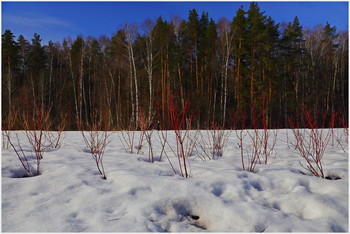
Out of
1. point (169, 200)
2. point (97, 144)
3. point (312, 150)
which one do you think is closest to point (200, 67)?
point (312, 150)

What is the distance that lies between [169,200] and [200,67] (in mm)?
14605

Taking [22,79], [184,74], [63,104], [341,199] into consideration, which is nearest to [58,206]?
[341,199]

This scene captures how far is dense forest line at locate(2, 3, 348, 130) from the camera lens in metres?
12.6

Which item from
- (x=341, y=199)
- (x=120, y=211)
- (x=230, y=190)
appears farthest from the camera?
(x=230, y=190)

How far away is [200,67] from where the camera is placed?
50.4 feet

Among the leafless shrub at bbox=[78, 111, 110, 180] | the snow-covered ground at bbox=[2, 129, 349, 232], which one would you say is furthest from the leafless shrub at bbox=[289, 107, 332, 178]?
the leafless shrub at bbox=[78, 111, 110, 180]

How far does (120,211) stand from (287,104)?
16462 mm

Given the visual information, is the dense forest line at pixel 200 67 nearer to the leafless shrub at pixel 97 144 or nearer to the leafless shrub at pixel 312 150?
the leafless shrub at pixel 97 144

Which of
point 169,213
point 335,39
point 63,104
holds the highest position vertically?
point 335,39

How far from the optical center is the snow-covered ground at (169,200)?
4.04 feet

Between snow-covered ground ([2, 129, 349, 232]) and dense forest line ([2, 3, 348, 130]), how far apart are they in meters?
8.33

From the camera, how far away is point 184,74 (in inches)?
594

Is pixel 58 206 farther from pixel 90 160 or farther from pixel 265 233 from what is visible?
pixel 265 233

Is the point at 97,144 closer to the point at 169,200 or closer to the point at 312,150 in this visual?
the point at 169,200
